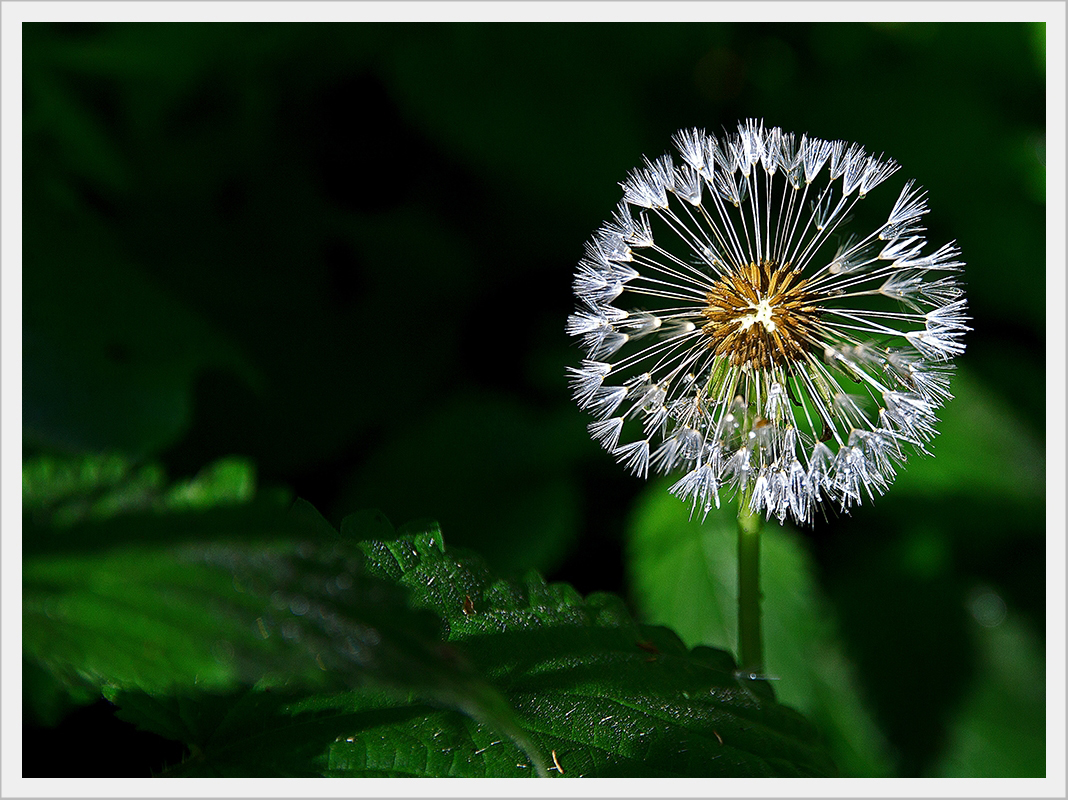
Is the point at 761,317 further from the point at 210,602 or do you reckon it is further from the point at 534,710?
the point at 210,602

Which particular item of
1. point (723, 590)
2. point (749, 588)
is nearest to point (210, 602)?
point (749, 588)

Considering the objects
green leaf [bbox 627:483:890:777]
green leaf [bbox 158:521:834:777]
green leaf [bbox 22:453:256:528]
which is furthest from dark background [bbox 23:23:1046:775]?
green leaf [bbox 22:453:256:528]

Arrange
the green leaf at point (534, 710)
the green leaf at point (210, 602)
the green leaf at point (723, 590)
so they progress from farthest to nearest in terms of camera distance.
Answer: the green leaf at point (723, 590) → the green leaf at point (534, 710) → the green leaf at point (210, 602)

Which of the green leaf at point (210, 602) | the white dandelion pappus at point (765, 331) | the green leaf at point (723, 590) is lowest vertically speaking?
the green leaf at point (723, 590)

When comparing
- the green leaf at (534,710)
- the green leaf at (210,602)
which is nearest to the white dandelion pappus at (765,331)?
the green leaf at (534,710)

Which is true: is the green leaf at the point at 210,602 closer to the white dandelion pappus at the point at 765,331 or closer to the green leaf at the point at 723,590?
the white dandelion pappus at the point at 765,331

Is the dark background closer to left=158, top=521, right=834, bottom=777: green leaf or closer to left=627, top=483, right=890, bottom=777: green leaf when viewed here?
left=627, top=483, right=890, bottom=777: green leaf
